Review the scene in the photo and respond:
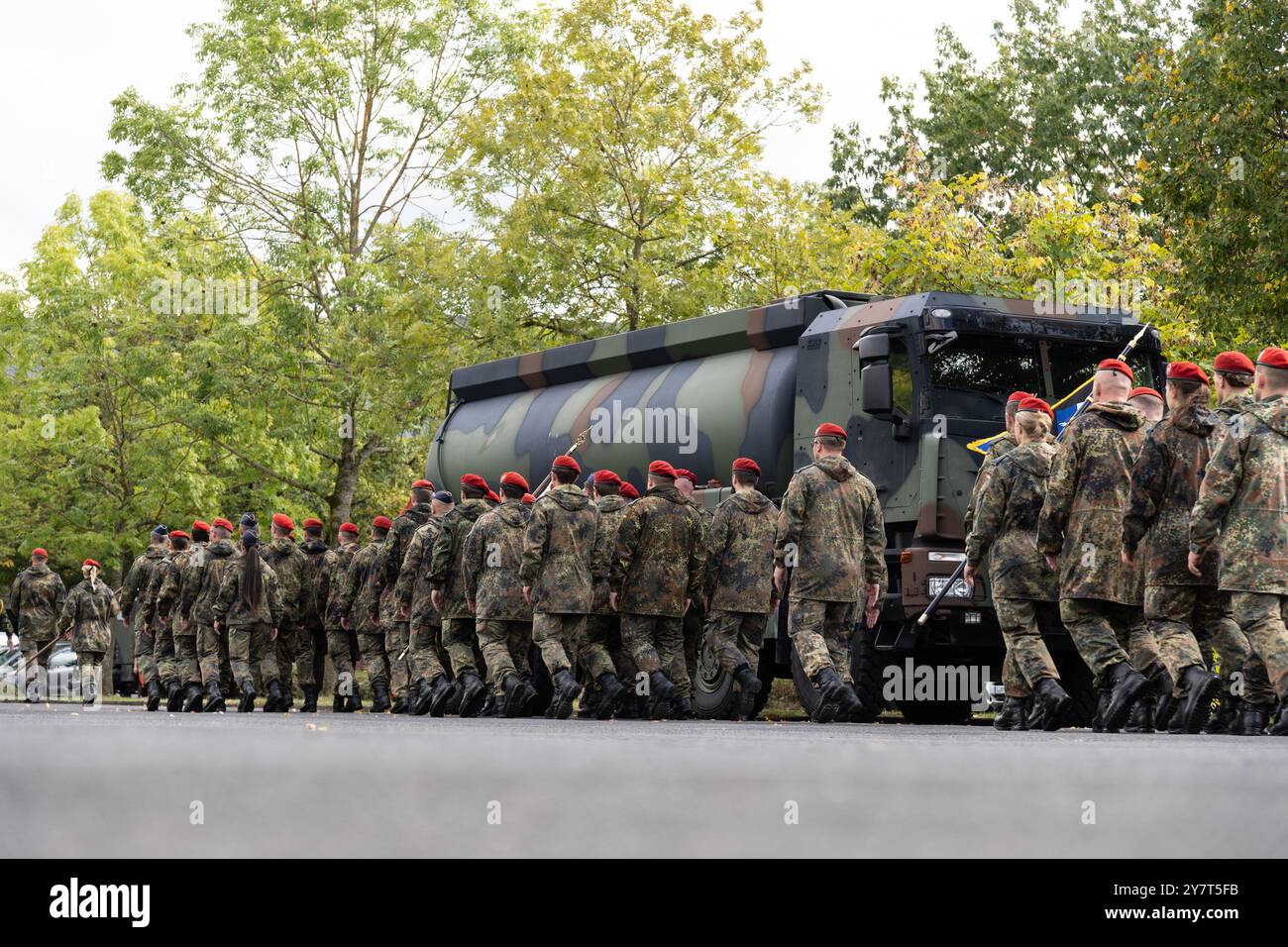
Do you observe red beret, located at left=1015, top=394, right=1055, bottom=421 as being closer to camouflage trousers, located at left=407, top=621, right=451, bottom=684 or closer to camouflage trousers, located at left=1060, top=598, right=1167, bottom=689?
camouflage trousers, located at left=1060, top=598, right=1167, bottom=689

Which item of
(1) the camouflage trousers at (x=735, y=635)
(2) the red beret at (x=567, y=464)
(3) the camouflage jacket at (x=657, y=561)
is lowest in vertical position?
(1) the camouflage trousers at (x=735, y=635)

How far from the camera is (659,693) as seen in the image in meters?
14.3

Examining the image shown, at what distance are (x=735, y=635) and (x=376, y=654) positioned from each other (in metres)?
5.44

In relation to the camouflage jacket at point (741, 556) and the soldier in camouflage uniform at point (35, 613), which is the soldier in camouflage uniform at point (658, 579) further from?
the soldier in camouflage uniform at point (35, 613)

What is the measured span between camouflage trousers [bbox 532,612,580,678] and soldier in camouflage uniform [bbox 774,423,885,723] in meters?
1.97

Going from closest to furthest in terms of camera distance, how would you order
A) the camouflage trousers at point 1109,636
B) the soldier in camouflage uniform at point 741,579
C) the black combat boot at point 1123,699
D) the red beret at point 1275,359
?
the red beret at point 1275,359, the black combat boot at point 1123,699, the camouflage trousers at point 1109,636, the soldier in camouflage uniform at point 741,579

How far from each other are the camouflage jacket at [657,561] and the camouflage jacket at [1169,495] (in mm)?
4611

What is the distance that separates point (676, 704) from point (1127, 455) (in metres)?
4.67

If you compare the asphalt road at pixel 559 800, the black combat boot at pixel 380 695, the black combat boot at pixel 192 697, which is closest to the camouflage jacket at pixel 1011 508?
the asphalt road at pixel 559 800

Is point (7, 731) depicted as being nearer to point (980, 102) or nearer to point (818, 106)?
point (818, 106)

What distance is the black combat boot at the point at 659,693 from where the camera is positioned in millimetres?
14281

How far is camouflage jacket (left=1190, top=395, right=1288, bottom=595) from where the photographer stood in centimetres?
959
